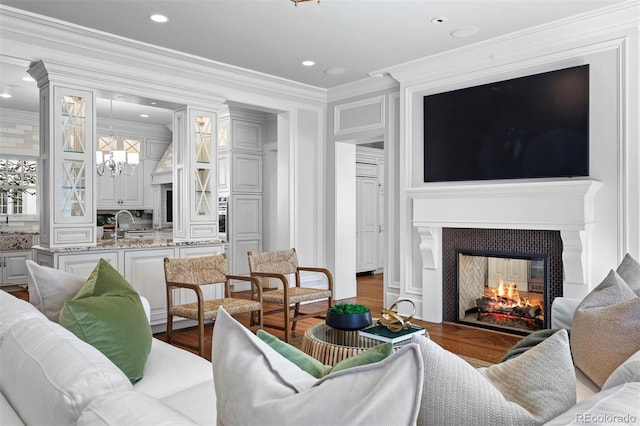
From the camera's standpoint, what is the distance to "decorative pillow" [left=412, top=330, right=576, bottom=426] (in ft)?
2.84

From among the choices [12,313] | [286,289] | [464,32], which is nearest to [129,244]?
[286,289]

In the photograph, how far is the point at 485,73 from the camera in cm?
445

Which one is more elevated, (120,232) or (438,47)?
(438,47)

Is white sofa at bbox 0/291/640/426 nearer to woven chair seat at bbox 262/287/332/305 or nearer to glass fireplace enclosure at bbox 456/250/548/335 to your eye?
woven chair seat at bbox 262/287/332/305

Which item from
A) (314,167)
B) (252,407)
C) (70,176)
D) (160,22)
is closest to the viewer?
(252,407)

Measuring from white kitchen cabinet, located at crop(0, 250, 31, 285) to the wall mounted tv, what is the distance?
231 inches

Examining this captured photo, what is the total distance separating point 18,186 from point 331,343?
709cm

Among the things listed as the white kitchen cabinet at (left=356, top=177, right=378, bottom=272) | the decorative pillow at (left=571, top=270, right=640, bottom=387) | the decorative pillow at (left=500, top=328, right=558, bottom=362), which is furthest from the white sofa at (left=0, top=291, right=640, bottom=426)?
the white kitchen cabinet at (left=356, top=177, right=378, bottom=272)

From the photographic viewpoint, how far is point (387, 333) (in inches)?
100

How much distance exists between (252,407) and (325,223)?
5337mm

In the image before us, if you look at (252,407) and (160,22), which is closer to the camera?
(252,407)

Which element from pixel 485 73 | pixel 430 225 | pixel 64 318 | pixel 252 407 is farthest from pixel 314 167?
pixel 252 407

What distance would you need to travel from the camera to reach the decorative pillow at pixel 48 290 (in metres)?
2.11

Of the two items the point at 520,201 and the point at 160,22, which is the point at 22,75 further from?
the point at 520,201
